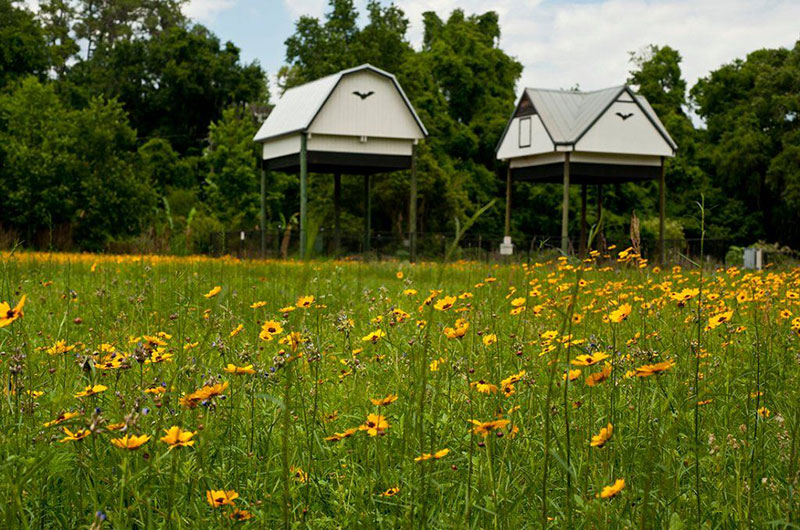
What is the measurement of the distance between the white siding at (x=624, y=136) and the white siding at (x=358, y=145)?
4861 mm

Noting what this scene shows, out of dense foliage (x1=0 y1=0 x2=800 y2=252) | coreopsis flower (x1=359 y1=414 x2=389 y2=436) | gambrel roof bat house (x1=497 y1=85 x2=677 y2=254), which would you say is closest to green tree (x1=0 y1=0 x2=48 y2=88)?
dense foliage (x1=0 y1=0 x2=800 y2=252)

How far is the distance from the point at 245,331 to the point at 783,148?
120 feet

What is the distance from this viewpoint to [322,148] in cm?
1945

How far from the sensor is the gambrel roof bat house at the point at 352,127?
19.3m

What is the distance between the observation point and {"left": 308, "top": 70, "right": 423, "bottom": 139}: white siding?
63.9 feet

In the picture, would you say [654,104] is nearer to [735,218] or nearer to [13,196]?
[735,218]

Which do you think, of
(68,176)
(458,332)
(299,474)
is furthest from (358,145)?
(458,332)

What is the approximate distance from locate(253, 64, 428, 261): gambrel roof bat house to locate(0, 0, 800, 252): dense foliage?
4.93 m

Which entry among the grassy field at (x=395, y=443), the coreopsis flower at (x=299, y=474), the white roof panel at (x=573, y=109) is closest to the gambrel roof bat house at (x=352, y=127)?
the white roof panel at (x=573, y=109)

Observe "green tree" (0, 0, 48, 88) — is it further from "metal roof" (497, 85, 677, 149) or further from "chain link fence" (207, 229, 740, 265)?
"metal roof" (497, 85, 677, 149)

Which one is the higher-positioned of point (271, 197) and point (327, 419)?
point (271, 197)

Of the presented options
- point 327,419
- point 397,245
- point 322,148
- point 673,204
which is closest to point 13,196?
point 322,148

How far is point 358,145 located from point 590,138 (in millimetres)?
6501

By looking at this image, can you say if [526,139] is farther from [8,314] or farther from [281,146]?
[8,314]
